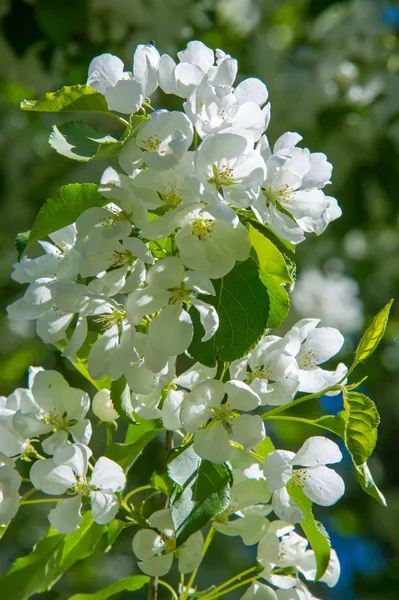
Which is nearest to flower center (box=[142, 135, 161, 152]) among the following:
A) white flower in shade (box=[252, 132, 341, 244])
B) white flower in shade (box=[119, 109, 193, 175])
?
white flower in shade (box=[119, 109, 193, 175])

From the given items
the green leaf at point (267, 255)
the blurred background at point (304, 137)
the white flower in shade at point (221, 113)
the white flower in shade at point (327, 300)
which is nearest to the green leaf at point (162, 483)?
the green leaf at point (267, 255)

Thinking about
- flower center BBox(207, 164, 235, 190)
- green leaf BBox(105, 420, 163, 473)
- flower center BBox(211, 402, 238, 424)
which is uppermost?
flower center BBox(207, 164, 235, 190)

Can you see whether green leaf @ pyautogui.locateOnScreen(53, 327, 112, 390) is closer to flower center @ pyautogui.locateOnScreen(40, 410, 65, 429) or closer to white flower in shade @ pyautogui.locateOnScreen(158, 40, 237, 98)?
flower center @ pyautogui.locateOnScreen(40, 410, 65, 429)

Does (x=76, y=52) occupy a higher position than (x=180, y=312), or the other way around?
(x=180, y=312)

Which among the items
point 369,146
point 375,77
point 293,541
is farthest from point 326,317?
point 293,541

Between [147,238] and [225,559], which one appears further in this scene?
[225,559]

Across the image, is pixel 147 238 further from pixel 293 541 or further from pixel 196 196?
pixel 293 541

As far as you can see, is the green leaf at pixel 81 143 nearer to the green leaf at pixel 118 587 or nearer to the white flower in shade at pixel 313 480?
the white flower in shade at pixel 313 480
